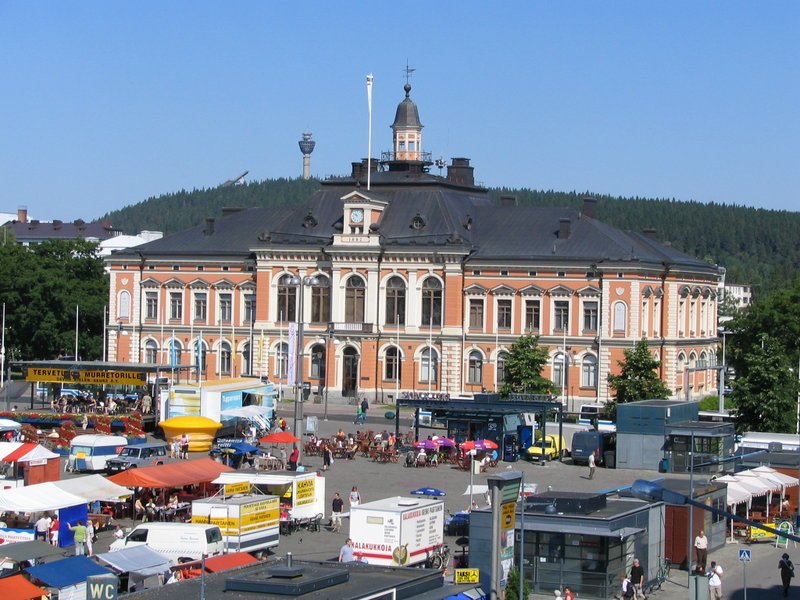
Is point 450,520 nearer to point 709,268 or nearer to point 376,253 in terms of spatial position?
point 376,253

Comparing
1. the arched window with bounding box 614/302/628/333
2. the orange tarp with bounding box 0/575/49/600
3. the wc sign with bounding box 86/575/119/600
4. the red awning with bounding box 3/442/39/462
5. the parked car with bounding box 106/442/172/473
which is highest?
the arched window with bounding box 614/302/628/333

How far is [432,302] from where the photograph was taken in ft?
266

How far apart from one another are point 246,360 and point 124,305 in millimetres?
8170

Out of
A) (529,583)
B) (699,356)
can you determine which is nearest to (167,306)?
(699,356)

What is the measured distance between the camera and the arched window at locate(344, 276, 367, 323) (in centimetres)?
8238

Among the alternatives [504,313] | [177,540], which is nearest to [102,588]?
[177,540]

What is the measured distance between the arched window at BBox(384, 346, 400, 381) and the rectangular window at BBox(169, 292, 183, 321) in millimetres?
12272

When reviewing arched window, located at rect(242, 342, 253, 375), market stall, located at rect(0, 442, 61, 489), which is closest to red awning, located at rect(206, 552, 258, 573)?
market stall, located at rect(0, 442, 61, 489)

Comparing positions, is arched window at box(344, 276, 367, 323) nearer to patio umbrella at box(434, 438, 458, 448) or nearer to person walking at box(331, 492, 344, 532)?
patio umbrella at box(434, 438, 458, 448)

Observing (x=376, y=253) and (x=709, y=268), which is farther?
(x=709, y=268)

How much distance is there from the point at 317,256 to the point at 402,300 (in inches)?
201

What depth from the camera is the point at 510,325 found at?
7975cm

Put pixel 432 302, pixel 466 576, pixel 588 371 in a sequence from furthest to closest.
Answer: pixel 432 302, pixel 588 371, pixel 466 576

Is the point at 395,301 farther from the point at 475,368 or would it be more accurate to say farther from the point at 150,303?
the point at 150,303
